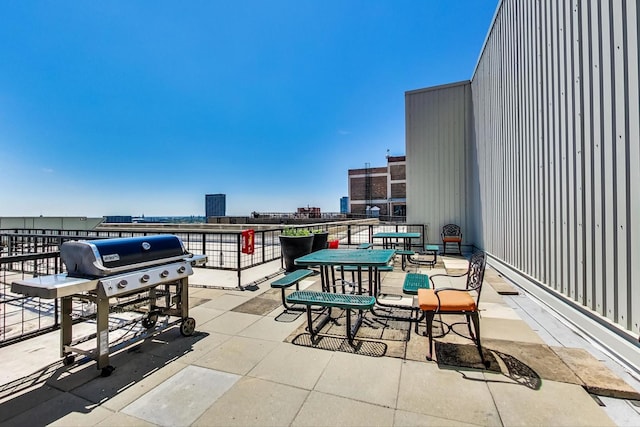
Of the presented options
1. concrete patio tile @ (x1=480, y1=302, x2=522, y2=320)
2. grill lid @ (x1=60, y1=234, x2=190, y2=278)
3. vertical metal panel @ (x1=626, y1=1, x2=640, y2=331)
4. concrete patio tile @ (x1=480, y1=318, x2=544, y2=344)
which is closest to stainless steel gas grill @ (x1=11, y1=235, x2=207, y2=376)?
grill lid @ (x1=60, y1=234, x2=190, y2=278)

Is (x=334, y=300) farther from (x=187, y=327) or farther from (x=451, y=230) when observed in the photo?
(x=451, y=230)

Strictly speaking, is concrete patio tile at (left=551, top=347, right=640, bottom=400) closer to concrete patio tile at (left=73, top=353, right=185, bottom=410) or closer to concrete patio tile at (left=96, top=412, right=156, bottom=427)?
concrete patio tile at (left=96, top=412, right=156, bottom=427)

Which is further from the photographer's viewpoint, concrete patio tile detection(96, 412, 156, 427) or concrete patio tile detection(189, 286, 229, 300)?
concrete patio tile detection(189, 286, 229, 300)

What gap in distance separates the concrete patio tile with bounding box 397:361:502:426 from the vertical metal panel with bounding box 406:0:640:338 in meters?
1.45

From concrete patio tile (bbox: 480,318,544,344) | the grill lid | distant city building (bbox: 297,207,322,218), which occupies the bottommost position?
concrete patio tile (bbox: 480,318,544,344)

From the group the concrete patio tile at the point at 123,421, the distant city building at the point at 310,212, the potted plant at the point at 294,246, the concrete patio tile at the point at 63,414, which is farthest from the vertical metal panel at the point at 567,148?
the distant city building at the point at 310,212

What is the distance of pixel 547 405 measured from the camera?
174cm

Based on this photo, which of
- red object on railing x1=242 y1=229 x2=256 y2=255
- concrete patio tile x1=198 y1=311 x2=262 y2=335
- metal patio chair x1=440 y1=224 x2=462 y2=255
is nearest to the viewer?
concrete patio tile x1=198 y1=311 x2=262 y2=335

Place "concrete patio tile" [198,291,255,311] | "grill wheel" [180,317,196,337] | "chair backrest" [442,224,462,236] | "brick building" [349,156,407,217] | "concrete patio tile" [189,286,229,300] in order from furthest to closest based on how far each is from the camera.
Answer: "brick building" [349,156,407,217]
"chair backrest" [442,224,462,236]
"concrete patio tile" [189,286,229,300]
"concrete patio tile" [198,291,255,311]
"grill wheel" [180,317,196,337]

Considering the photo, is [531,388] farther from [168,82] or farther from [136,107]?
[136,107]

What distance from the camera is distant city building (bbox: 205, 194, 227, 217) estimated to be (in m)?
74.6

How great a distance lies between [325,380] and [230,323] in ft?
5.69

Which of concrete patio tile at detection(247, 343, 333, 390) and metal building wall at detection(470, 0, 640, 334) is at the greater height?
metal building wall at detection(470, 0, 640, 334)

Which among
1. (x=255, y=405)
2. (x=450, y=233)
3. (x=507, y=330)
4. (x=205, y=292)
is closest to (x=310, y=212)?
(x=450, y=233)
